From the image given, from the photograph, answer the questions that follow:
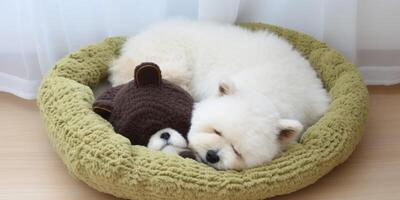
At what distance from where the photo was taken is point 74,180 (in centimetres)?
126

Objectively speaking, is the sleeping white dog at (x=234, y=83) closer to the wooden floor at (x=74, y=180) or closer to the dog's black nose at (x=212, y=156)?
the dog's black nose at (x=212, y=156)

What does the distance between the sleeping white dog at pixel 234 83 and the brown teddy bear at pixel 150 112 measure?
0.04m

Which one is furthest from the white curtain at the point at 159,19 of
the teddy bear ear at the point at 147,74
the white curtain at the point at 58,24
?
the teddy bear ear at the point at 147,74

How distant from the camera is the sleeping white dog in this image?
1.14 metres

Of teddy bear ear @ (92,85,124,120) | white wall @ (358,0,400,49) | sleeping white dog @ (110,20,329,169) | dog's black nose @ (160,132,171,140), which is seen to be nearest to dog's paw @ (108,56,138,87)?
sleeping white dog @ (110,20,329,169)

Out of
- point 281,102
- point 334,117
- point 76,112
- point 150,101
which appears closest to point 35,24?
point 76,112

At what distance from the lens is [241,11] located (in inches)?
65.4

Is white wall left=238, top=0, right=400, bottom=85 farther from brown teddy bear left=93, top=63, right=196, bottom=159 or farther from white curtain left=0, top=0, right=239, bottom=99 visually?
brown teddy bear left=93, top=63, right=196, bottom=159

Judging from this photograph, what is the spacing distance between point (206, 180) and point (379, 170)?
1.51 feet

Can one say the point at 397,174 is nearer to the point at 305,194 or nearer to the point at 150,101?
the point at 305,194

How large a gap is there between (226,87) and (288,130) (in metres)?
0.16

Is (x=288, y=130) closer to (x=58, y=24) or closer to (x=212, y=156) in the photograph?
(x=212, y=156)

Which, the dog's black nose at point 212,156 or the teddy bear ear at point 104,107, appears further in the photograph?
the teddy bear ear at point 104,107

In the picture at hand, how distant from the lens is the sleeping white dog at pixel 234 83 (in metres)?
1.14
